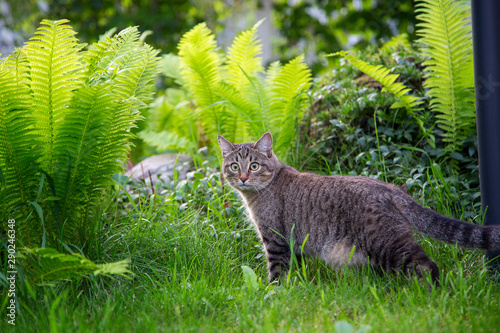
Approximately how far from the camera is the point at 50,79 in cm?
247

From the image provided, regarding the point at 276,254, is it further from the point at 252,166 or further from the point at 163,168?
the point at 163,168

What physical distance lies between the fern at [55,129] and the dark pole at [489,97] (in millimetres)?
2066

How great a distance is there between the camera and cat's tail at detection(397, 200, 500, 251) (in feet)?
7.20

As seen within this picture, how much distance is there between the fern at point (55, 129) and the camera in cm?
242

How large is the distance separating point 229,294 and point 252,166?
1.12m

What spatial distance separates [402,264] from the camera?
233 centimetres

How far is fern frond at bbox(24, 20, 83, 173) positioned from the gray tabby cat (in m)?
1.28

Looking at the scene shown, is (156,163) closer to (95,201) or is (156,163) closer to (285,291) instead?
(95,201)

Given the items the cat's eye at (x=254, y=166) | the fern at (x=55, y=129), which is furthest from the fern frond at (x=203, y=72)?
the fern at (x=55, y=129)

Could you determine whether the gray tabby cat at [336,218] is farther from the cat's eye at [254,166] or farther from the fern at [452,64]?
the fern at [452,64]

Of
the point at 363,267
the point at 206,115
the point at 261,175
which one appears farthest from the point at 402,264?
the point at 206,115

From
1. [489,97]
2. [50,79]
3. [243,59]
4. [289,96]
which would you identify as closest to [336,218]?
[489,97]

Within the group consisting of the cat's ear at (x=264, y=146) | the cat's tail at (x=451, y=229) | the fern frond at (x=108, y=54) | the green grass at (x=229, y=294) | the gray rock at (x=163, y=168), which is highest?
the fern frond at (x=108, y=54)

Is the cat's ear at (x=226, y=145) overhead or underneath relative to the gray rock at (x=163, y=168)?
overhead
